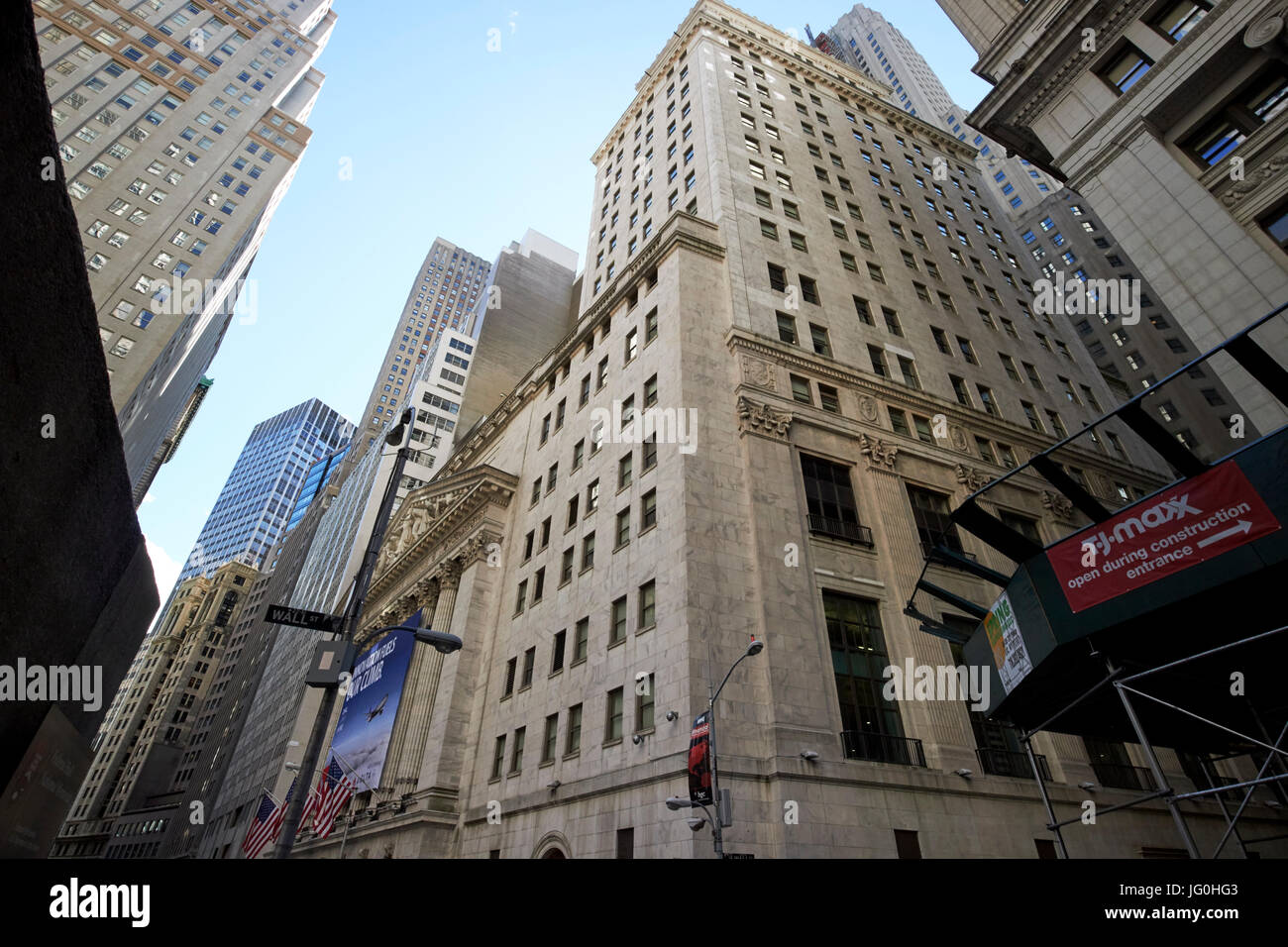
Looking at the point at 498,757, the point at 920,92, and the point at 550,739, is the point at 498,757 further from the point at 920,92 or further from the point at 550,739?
the point at 920,92

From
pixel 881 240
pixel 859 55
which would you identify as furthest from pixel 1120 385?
pixel 859 55

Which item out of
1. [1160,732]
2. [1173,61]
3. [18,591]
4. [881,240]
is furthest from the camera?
[881,240]

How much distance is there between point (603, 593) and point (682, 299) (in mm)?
15307

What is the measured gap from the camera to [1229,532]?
356 inches

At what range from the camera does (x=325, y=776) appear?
1252 inches

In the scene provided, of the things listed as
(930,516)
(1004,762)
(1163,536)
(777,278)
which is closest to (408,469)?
(777,278)

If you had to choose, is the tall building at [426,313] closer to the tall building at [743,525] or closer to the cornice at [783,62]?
the cornice at [783,62]

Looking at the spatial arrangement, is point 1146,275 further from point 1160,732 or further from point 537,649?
point 537,649

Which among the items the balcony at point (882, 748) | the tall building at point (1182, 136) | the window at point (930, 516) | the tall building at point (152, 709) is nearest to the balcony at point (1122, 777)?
the balcony at point (882, 748)

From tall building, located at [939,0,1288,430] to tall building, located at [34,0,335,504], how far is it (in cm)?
6752

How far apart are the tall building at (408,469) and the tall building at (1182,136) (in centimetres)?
4988

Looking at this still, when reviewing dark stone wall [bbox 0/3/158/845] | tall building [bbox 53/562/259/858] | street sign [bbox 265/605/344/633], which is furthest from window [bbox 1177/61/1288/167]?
tall building [bbox 53/562/259/858]

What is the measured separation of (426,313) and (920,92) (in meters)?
128

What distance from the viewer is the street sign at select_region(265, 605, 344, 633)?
1084 centimetres
